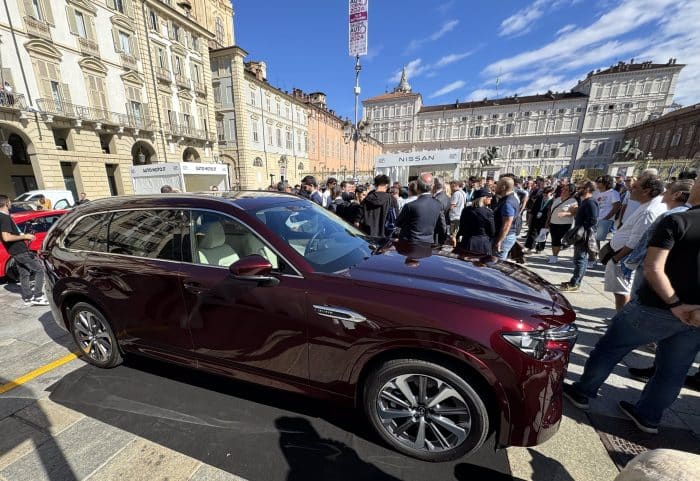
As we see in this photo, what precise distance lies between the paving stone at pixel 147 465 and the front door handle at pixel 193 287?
1080mm

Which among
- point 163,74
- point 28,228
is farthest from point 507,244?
point 163,74

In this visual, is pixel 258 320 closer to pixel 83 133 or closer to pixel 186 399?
pixel 186 399

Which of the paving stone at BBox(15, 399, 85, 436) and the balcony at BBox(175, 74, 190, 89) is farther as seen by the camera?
the balcony at BBox(175, 74, 190, 89)

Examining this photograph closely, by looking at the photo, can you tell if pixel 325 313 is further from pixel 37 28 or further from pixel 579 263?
pixel 37 28

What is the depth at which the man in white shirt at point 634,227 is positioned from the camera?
9.96 ft

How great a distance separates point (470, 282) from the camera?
1955 mm

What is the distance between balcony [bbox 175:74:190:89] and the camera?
81.5 ft

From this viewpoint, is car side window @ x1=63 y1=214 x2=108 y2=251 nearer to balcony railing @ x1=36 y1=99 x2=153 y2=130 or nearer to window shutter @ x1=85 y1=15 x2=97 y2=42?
balcony railing @ x1=36 y1=99 x2=153 y2=130

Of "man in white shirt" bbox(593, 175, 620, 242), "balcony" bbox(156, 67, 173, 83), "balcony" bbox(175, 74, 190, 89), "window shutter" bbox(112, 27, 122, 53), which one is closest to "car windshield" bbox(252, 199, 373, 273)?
"man in white shirt" bbox(593, 175, 620, 242)

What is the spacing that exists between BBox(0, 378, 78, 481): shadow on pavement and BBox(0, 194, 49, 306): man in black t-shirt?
2.97 m

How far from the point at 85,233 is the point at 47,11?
79.0ft

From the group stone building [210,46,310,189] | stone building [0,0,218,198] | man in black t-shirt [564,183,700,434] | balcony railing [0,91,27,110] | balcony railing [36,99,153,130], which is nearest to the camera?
man in black t-shirt [564,183,700,434]

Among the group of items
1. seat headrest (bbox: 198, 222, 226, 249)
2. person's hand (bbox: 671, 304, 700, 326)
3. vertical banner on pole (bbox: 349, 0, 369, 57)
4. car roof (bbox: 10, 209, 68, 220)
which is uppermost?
vertical banner on pole (bbox: 349, 0, 369, 57)

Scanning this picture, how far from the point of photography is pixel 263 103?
33781 mm
